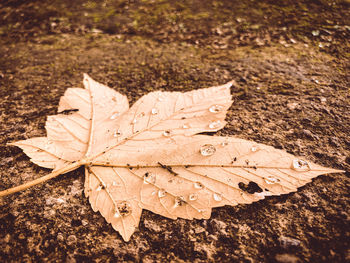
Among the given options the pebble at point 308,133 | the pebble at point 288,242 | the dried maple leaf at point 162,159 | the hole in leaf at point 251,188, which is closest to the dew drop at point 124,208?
→ the dried maple leaf at point 162,159

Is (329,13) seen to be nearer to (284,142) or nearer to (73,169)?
(284,142)

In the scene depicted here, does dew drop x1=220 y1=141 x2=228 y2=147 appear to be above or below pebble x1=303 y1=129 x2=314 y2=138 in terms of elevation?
above

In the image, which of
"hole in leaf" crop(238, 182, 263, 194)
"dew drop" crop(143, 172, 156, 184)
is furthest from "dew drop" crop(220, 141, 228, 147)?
"dew drop" crop(143, 172, 156, 184)

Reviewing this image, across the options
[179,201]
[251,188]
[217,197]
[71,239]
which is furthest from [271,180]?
[71,239]

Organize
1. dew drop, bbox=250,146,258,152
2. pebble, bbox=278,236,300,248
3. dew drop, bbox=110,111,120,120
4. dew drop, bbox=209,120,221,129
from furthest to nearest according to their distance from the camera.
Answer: dew drop, bbox=110,111,120,120 < dew drop, bbox=209,120,221,129 < dew drop, bbox=250,146,258,152 < pebble, bbox=278,236,300,248

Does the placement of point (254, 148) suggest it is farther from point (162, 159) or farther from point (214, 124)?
point (162, 159)

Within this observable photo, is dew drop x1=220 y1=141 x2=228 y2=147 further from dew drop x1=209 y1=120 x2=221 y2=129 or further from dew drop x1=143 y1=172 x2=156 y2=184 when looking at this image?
dew drop x1=143 y1=172 x2=156 y2=184

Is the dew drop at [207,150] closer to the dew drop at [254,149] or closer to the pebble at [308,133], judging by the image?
the dew drop at [254,149]
